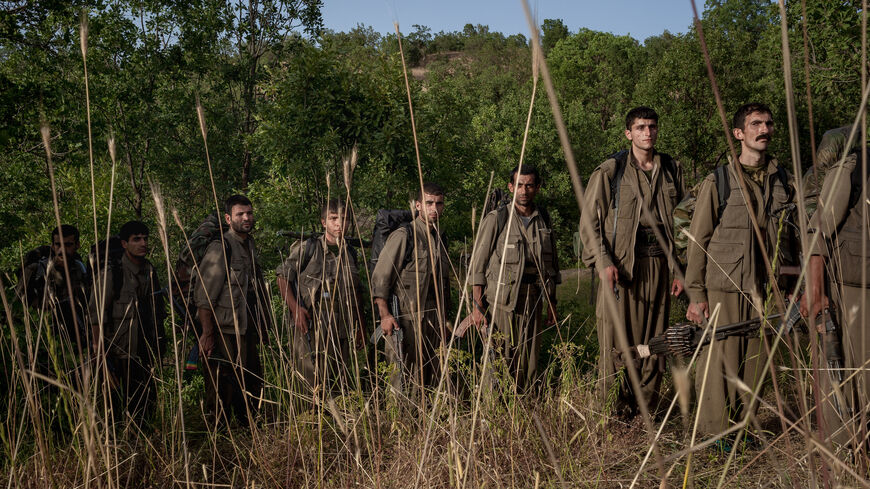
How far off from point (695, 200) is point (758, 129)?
426 millimetres

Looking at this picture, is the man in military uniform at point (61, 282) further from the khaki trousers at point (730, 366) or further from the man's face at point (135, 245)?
the khaki trousers at point (730, 366)

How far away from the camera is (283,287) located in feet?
15.4

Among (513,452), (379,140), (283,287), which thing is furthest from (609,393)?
(379,140)

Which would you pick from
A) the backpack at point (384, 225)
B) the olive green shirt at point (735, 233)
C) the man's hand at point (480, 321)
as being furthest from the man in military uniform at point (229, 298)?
the olive green shirt at point (735, 233)

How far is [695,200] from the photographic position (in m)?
3.30

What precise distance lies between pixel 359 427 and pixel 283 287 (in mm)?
2140

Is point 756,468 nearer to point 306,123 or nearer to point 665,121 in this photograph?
point 306,123

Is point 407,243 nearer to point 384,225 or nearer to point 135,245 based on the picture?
point 384,225

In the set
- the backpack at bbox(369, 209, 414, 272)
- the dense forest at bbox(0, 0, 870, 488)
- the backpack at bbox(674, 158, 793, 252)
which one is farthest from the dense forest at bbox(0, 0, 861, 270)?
the backpack at bbox(674, 158, 793, 252)

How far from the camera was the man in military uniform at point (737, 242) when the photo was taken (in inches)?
123

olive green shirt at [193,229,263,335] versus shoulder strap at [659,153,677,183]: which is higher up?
shoulder strap at [659,153,677,183]

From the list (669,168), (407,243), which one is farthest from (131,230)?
(669,168)

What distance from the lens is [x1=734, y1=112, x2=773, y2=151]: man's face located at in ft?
10.2

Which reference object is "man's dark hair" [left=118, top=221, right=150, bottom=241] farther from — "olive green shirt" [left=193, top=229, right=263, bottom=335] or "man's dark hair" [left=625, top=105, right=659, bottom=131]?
"man's dark hair" [left=625, top=105, right=659, bottom=131]
